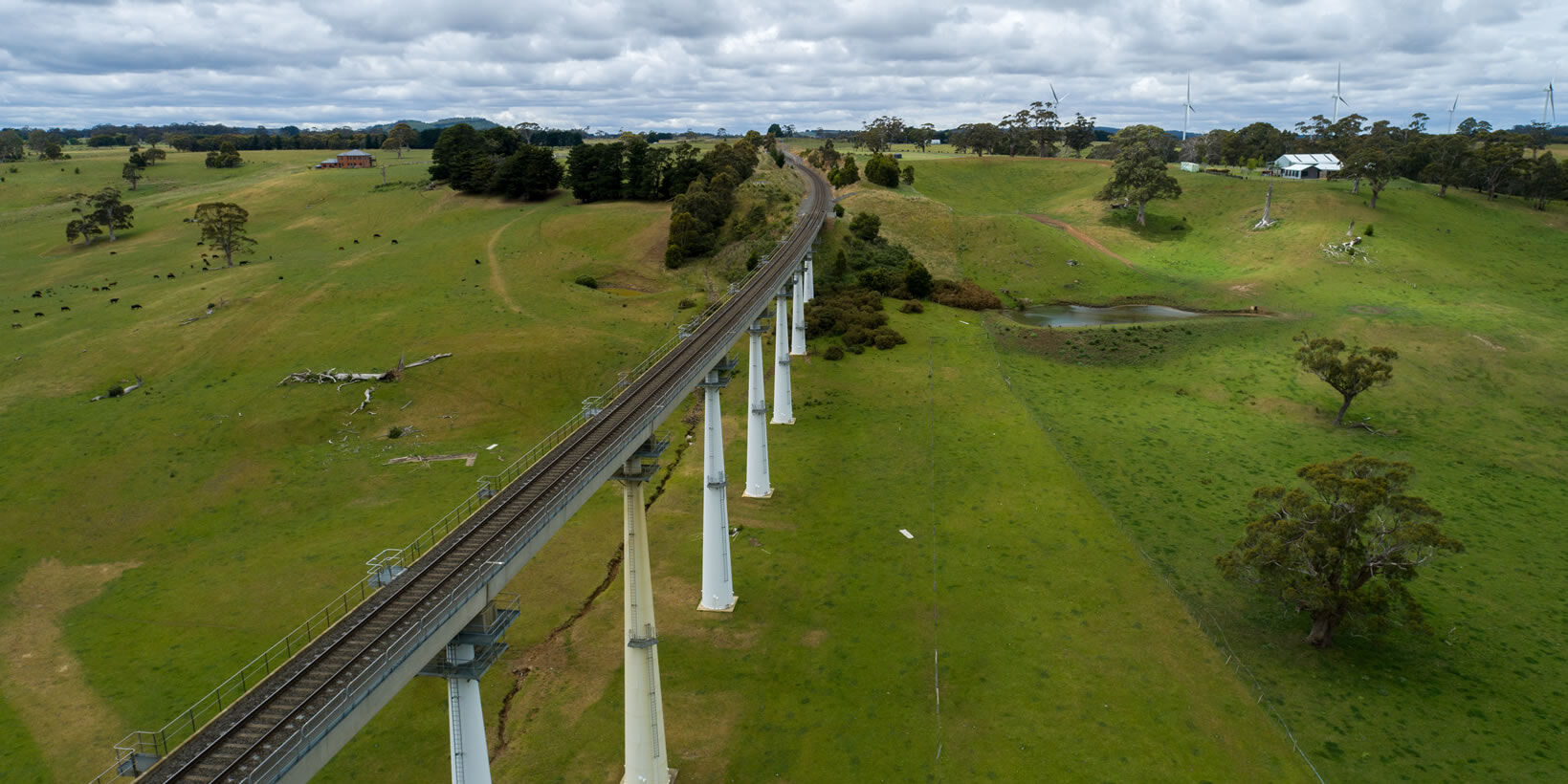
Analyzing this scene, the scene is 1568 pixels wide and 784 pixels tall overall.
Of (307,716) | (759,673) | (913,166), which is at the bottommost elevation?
(759,673)

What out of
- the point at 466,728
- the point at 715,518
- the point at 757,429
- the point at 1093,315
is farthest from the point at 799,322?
the point at 466,728

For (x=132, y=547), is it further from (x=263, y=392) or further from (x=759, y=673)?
(x=759, y=673)

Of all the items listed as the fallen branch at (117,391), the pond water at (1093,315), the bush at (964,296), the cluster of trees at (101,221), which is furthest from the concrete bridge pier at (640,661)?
the cluster of trees at (101,221)

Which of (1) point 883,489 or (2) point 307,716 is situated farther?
(1) point 883,489

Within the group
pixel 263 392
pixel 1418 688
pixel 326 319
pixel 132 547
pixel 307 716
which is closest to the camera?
pixel 307 716

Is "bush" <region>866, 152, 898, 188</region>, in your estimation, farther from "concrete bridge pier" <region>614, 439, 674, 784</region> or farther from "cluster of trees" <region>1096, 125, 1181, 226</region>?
"concrete bridge pier" <region>614, 439, 674, 784</region>

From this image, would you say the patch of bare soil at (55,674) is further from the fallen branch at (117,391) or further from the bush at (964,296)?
the bush at (964,296)

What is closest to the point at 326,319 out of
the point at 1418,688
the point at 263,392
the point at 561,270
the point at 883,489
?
the point at 263,392
